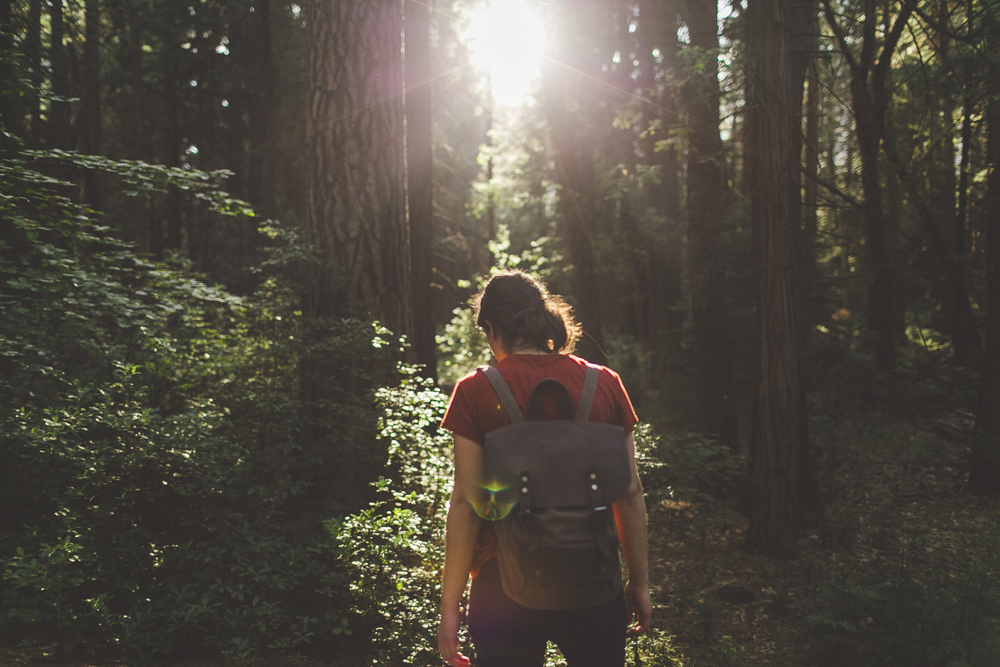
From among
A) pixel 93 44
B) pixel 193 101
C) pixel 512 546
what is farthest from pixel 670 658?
pixel 193 101

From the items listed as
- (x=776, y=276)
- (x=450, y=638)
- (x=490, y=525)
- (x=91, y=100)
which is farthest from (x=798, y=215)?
(x=91, y=100)

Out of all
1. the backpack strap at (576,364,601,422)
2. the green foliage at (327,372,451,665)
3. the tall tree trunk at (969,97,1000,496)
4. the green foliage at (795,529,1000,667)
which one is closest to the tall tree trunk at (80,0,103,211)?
the green foliage at (327,372,451,665)

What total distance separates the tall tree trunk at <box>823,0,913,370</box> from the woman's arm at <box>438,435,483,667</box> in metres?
7.74

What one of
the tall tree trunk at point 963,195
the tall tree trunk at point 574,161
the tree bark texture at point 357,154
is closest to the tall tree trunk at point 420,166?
the tall tree trunk at point 574,161

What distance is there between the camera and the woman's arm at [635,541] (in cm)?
222

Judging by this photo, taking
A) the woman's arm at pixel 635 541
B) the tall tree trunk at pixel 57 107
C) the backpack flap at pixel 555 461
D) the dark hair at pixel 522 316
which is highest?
the tall tree trunk at pixel 57 107

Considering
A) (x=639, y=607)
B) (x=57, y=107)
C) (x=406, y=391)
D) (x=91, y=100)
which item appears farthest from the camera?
(x=91, y=100)

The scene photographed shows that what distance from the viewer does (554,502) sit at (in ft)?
6.40

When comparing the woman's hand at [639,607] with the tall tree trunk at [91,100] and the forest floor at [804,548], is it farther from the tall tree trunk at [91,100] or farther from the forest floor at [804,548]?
the tall tree trunk at [91,100]

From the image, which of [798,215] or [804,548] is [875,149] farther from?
[804,548]

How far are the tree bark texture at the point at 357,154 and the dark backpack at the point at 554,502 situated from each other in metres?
4.26

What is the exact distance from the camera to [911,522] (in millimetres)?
7375

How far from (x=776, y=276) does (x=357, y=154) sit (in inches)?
181

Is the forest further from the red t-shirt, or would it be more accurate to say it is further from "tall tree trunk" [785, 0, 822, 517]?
the red t-shirt
